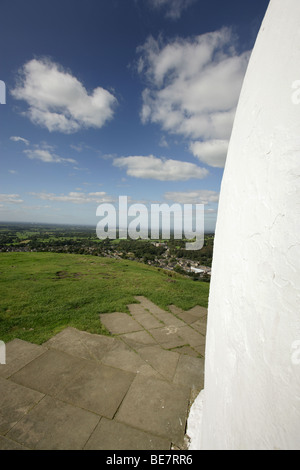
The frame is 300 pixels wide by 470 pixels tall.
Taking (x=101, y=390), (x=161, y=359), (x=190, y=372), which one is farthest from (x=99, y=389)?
(x=190, y=372)

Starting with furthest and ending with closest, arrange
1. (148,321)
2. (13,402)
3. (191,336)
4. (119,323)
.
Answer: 1. (148,321)
2. (119,323)
3. (191,336)
4. (13,402)

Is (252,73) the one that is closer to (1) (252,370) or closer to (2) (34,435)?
(1) (252,370)

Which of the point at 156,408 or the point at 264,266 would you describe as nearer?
the point at 264,266

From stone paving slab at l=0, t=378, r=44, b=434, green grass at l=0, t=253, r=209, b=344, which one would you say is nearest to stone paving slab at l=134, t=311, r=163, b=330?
green grass at l=0, t=253, r=209, b=344

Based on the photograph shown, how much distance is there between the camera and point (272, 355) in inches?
30.5

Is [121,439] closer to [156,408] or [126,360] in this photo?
[156,408]

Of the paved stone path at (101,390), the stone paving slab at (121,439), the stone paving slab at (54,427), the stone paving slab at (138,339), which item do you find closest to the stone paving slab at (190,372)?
the paved stone path at (101,390)

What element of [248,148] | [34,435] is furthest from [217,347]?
[34,435]

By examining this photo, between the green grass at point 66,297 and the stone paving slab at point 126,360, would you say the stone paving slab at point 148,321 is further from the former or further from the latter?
the stone paving slab at point 126,360

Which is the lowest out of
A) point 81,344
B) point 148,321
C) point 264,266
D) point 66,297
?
point 148,321

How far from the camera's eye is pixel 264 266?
0.87 meters

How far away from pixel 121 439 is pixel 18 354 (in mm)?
2024

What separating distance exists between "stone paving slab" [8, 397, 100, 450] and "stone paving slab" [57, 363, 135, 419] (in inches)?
3.6

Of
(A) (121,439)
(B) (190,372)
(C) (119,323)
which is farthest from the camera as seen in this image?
(C) (119,323)
